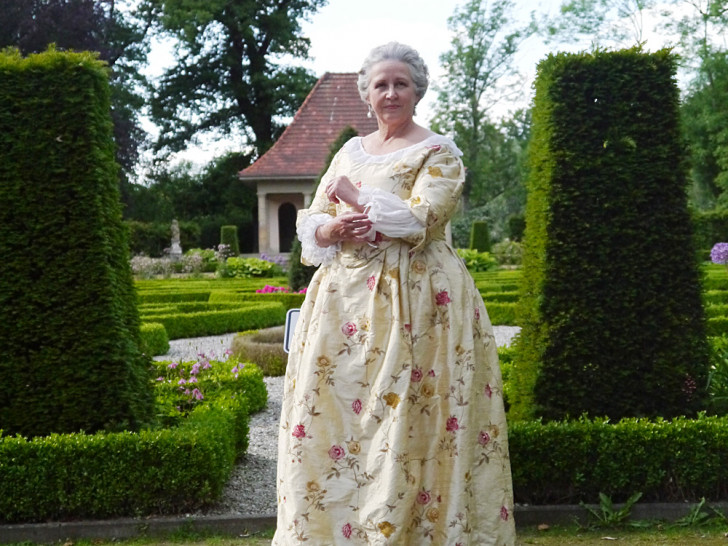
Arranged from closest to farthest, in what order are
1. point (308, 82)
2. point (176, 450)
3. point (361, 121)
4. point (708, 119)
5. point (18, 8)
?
point (176, 450)
point (361, 121)
point (18, 8)
point (708, 119)
point (308, 82)

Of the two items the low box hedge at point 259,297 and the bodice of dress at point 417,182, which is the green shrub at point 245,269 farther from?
the bodice of dress at point 417,182

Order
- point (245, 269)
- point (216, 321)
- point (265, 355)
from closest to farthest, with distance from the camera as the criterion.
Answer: point (265, 355) → point (216, 321) → point (245, 269)

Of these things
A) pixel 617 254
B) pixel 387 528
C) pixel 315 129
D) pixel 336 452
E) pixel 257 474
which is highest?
pixel 315 129

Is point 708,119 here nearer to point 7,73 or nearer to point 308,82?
point 308,82

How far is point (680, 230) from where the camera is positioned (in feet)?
13.1

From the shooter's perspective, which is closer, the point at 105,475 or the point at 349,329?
the point at 349,329

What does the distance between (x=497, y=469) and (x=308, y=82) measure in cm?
3198

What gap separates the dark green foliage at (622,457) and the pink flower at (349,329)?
4.42ft

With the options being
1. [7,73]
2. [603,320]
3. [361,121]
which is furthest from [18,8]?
[603,320]

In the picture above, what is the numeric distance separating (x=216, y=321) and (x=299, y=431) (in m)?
8.35

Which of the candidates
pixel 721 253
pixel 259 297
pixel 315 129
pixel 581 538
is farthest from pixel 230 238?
pixel 581 538

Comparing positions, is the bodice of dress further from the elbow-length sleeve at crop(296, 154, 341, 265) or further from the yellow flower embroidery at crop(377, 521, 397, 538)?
the yellow flower embroidery at crop(377, 521, 397, 538)

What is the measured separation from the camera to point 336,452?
8.77ft

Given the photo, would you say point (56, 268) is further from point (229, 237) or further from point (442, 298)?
point (229, 237)
